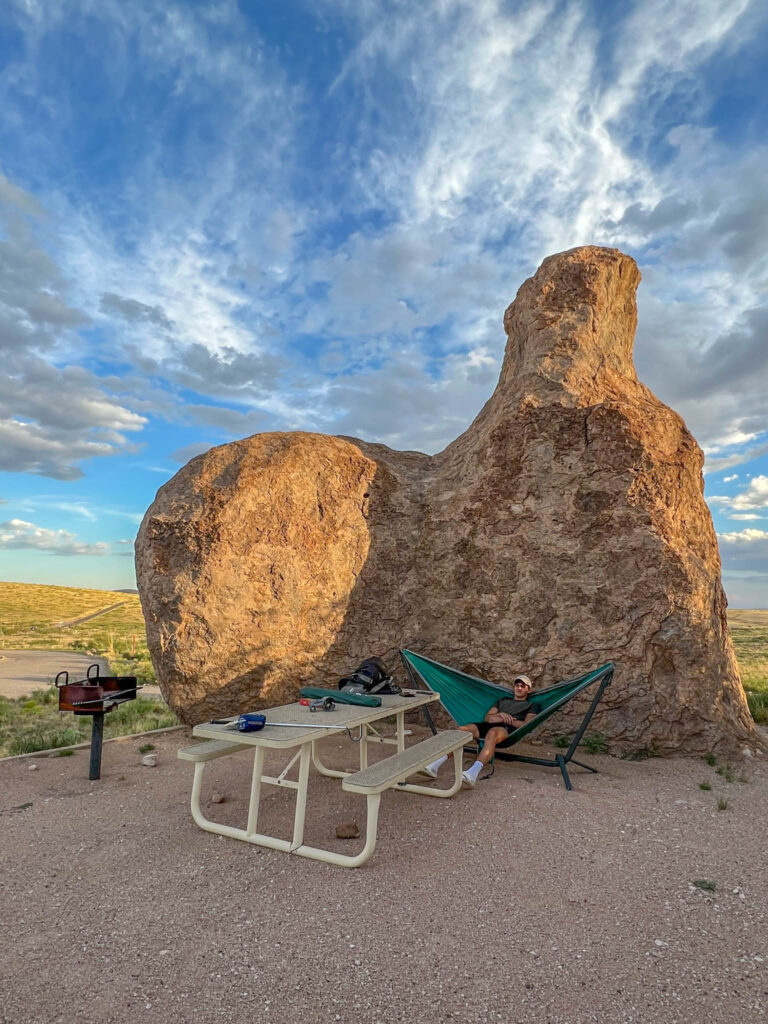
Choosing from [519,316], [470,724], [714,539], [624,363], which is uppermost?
[519,316]

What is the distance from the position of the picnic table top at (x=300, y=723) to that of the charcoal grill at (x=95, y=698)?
1.34 metres

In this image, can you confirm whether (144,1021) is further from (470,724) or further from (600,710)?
(600,710)

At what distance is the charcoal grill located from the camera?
16.2 feet

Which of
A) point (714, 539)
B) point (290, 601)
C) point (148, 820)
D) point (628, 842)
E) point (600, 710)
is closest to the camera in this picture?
point (628, 842)

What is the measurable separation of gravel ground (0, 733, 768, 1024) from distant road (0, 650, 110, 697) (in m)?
7.36

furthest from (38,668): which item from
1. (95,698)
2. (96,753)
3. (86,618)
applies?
(86,618)

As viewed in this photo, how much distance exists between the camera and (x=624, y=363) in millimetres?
7211

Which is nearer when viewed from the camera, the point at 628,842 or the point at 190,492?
the point at 628,842

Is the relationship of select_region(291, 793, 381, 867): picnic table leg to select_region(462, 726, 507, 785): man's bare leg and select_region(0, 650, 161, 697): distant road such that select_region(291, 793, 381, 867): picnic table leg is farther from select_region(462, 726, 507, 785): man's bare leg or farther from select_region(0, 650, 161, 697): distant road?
select_region(0, 650, 161, 697): distant road

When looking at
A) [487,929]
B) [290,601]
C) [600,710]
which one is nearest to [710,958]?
[487,929]

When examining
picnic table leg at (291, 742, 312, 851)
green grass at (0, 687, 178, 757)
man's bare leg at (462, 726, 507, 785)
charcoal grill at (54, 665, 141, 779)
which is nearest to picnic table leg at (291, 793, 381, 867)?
picnic table leg at (291, 742, 312, 851)

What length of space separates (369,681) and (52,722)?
5479mm

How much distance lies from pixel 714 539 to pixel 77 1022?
657 centimetres

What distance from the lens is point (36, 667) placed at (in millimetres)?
15008
